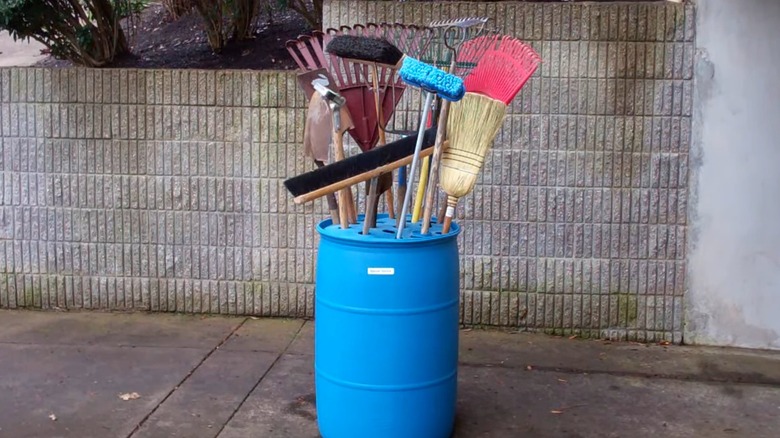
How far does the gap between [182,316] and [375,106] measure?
2.40m

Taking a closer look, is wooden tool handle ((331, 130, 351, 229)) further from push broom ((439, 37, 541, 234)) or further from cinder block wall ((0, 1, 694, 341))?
cinder block wall ((0, 1, 694, 341))

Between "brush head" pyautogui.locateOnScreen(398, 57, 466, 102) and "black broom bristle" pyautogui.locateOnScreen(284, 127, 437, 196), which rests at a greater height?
"brush head" pyautogui.locateOnScreen(398, 57, 466, 102)

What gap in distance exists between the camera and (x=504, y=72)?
Answer: 405 cm

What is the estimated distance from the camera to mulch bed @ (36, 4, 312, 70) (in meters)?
6.85

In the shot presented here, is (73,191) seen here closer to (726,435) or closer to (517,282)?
(517,282)

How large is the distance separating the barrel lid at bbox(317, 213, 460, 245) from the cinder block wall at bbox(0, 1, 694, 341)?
1.51 meters

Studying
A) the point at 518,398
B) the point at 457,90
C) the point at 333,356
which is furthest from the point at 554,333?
the point at 457,90

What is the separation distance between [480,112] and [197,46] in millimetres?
3813

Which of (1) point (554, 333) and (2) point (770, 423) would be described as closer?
(2) point (770, 423)

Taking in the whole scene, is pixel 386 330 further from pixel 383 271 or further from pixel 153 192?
pixel 153 192

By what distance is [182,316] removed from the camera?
6145mm

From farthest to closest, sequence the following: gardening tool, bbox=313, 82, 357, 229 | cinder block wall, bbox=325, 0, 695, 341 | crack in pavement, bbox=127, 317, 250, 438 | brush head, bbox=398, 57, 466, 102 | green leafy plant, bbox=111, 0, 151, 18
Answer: green leafy plant, bbox=111, 0, 151, 18, cinder block wall, bbox=325, 0, 695, 341, crack in pavement, bbox=127, 317, 250, 438, gardening tool, bbox=313, 82, 357, 229, brush head, bbox=398, 57, 466, 102

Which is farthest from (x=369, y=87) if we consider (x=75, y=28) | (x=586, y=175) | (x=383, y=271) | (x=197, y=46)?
(x=197, y=46)

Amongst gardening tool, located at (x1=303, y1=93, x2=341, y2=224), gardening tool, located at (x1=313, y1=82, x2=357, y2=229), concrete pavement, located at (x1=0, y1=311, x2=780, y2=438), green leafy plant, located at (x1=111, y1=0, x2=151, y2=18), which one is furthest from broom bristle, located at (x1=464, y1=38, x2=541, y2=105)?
green leafy plant, located at (x1=111, y1=0, x2=151, y2=18)
